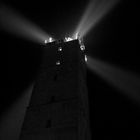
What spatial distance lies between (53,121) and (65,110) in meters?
1.80

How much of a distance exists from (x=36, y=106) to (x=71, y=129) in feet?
19.7

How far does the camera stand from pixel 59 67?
2848cm

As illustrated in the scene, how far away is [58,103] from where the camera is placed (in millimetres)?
22641

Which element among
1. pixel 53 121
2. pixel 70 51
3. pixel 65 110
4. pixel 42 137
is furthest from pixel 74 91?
pixel 70 51

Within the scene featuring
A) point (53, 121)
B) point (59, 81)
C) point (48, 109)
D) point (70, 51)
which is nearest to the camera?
point (53, 121)

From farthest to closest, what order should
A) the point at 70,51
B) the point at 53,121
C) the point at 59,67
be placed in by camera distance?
the point at 70,51 < the point at 59,67 < the point at 53,121

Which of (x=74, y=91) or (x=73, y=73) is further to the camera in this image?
(x=73, y=73)

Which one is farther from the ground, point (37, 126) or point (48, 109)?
point (48, 109)

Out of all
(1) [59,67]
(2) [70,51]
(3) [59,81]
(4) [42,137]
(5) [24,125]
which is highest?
(2) [70,51]

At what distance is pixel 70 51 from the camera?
31.1 meters

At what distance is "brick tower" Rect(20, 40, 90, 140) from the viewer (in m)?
20.0

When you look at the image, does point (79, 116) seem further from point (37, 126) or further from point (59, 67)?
point (59, 67)

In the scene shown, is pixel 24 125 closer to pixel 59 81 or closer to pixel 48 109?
pixel 48 109

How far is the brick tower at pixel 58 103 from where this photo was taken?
19969 millimetres
